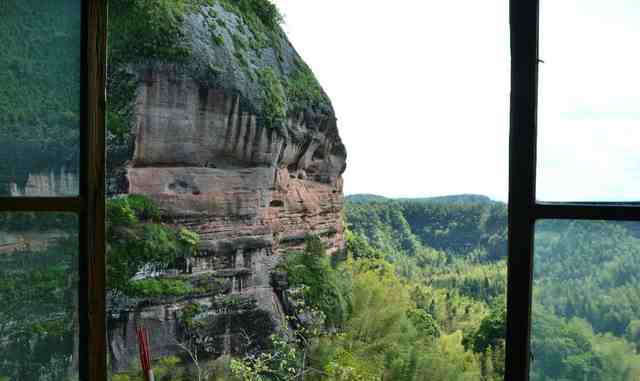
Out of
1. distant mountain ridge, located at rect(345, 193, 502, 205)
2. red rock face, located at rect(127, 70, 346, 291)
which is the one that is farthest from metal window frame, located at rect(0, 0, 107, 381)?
distant mountain ridge, located at rect(345, 193, 502, 205)

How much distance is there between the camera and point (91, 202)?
0.72 metres

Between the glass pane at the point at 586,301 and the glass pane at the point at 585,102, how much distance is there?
4cm

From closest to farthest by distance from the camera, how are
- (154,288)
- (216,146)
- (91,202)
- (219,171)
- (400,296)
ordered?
(91,202)
(154,288)
(216,146)
(219,171)
(400,296)

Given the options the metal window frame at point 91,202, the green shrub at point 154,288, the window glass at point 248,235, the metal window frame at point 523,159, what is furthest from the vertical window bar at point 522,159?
the green shrub at point 154,288

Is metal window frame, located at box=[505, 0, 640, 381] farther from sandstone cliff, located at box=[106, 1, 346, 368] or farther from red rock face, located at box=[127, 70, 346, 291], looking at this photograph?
red rock face, located at box=[127, 70, 346, 291]

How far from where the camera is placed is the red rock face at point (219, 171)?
6590 mm

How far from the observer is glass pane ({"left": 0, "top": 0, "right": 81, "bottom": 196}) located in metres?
0.73

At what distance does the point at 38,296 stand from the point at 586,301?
26.3 inches

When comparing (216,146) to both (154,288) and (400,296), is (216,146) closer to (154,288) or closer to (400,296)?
(154,288)

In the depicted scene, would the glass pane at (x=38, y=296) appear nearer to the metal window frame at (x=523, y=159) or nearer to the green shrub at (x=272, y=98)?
the metal window frame at (x=523, y=159)

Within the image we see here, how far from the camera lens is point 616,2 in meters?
0.54

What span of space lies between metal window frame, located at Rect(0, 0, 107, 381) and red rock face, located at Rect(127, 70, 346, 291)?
234 inches

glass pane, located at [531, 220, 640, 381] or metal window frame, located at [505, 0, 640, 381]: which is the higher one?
metal window frame, located at [505, 0, 640, 381]

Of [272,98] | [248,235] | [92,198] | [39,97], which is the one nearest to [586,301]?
[92,198]
